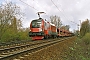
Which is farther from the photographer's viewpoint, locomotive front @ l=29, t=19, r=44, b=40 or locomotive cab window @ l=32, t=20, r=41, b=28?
locomotive cab window @ l=32, t=20, r=41, b=28

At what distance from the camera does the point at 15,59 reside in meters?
8.51

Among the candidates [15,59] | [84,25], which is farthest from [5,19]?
[84,25]

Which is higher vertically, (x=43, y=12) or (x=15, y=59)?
(x=43, y=12)

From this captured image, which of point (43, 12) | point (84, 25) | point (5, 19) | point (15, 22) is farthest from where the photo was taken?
point (84, 25)

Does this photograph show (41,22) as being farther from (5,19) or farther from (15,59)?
(15,59)

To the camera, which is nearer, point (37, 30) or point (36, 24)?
point (37, 30)

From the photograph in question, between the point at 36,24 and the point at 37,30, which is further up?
the point at 36,24

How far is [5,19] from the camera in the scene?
100ft

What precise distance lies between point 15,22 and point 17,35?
388 cm

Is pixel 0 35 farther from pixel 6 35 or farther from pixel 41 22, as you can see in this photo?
pixel 41 22

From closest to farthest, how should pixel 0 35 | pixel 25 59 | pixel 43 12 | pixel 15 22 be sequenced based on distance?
pixel 25 59 < pixel 43 12 < pixel 0 35 < pixel 15 22

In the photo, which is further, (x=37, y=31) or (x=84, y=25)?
(x=84, y=25)

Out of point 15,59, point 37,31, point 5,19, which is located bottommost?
point 15,59

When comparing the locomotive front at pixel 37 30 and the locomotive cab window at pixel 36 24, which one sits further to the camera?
the locomotive cab window at pixel 36 24
